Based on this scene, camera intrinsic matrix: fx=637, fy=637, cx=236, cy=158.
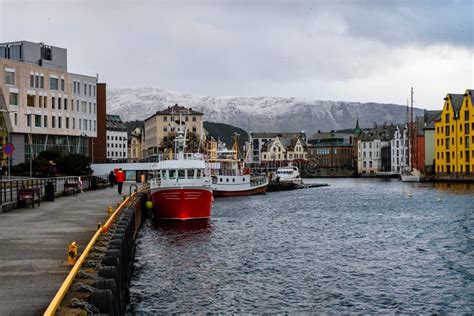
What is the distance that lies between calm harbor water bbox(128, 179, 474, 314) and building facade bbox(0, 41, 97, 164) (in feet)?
205

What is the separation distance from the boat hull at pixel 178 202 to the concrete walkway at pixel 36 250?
1375 centimetres

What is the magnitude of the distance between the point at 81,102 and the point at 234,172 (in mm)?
37019

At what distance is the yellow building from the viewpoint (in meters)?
148

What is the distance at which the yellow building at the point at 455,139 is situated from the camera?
14812 cm

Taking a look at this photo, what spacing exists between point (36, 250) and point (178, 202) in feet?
101

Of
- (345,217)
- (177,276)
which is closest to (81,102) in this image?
(345,217)

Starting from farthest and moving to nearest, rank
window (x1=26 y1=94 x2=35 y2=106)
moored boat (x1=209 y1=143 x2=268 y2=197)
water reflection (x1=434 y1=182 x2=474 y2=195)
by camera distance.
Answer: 1. window (x1=26 y1=94 x2=35 y2=106)
2. water reflection (x1=434 y1=182 x2=474 y2=195)
3. moored boat (x1=209 y1=143 x2=268 y2=197)

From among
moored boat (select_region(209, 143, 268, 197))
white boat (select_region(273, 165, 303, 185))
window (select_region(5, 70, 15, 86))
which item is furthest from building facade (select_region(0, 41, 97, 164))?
white boat (select_region(273, 165, 303, 185))

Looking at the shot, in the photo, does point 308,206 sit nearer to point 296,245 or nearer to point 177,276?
point 296,245

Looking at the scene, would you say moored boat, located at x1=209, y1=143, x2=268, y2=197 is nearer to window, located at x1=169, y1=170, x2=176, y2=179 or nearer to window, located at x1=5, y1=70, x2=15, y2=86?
window, located at x1=5, y1=70, x2=15, y2=86

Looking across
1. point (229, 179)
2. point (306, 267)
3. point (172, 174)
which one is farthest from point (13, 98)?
point (306, 267)

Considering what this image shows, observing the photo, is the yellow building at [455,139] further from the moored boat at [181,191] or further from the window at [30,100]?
the moored boat at [181,191]

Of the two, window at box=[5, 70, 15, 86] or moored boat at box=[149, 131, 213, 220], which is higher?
window at box=[5, 70, 15, 86]

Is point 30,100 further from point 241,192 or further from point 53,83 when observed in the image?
point 241,192
